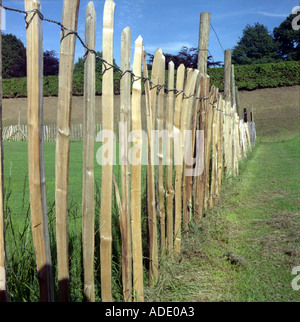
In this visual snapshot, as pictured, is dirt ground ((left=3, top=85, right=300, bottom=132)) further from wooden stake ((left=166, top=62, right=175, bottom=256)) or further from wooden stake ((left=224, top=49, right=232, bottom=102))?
wooden stake ((left=166, top=62, right=175, bottom=256))

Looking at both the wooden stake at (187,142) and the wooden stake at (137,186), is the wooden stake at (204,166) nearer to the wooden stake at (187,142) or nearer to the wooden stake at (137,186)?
the wooden stake at (187,142)

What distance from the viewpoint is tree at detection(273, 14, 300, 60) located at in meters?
51.8

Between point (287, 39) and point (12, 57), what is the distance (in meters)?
39.9

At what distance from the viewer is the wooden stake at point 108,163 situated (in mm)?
2078

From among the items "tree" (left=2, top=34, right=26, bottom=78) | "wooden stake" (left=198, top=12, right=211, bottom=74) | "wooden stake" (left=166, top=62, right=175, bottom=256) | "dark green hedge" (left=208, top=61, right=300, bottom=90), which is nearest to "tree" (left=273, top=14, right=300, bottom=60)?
"dark green hedge" (left=208, top=61, right=300, bottom=90)

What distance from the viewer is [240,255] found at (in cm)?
348

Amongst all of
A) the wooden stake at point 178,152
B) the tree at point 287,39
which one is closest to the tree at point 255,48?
the tree at point 287,39

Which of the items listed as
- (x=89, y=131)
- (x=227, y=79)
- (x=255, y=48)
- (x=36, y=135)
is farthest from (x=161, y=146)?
(x=255, y=48)

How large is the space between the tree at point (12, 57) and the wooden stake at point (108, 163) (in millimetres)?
44422

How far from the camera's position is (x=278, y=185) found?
23.1ft

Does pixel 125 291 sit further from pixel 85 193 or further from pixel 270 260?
pixel 270 260

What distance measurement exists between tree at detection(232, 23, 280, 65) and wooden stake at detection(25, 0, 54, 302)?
190 ft
